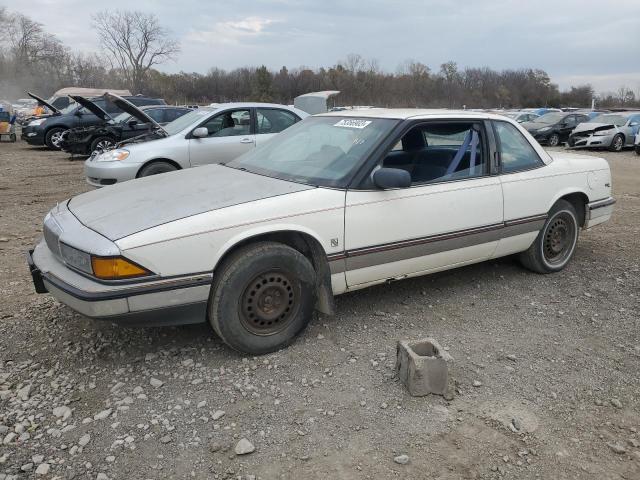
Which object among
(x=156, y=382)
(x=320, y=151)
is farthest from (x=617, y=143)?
(x=156, y=382)

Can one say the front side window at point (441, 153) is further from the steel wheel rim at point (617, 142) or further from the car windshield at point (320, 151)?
the steel wheel rim at point (617, 142)

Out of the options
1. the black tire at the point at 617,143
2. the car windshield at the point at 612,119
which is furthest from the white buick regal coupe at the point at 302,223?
the car windshield at the point at 612,119

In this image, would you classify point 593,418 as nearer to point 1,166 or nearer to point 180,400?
point 180,400

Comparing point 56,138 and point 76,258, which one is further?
point 56,138

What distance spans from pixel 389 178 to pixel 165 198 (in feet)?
4.78

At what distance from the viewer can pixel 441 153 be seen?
440 centimetres

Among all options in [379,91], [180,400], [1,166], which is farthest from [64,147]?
[379,91]

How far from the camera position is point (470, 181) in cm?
402

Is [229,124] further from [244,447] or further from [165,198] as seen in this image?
[244,447]

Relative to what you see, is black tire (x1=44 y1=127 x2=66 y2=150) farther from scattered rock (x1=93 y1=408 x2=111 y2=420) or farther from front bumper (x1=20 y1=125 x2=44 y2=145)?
scattered rock (x1=93 y1=408 x2=111 y2=420)

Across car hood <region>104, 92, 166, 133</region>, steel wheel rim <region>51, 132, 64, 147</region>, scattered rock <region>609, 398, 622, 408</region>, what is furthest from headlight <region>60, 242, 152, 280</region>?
steel wheel rim <region>51, 132, 64, 147</region>

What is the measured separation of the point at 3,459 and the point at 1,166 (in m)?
12.4

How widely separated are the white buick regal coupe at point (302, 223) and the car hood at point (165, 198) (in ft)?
0.05

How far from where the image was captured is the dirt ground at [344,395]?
7.85 feet
